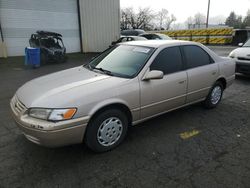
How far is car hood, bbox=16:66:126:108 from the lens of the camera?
2.77 metres

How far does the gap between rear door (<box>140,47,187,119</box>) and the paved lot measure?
473 millimetres

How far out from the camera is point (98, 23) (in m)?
16.6

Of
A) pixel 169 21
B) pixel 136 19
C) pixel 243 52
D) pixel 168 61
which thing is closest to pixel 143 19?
pixel 136 19

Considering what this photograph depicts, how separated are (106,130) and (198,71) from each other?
226 centimetres

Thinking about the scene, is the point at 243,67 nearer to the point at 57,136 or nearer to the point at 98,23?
the point at 57,136

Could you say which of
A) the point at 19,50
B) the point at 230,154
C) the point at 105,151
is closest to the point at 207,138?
the point at 230,154

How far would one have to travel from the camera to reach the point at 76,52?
16.2 metres

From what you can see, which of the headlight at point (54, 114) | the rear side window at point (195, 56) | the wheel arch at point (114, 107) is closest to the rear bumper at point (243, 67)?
the rear side window at point (195, 56)

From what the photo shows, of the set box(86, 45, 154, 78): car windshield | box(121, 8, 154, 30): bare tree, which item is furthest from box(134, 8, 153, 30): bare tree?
box(86, 45, 154, 78): car windshield

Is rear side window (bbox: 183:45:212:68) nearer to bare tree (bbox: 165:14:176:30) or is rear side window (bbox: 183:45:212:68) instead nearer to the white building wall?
the white building wall

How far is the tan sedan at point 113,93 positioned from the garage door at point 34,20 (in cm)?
1128

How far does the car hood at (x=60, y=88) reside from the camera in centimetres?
277

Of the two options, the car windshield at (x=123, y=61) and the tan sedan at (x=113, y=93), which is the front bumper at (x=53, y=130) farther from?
the car windshield at (x=123, y=61)

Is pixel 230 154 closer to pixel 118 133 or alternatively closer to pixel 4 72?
pixel 118 133
